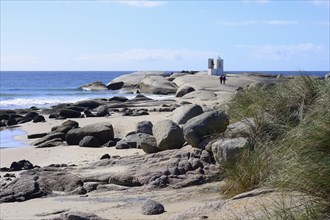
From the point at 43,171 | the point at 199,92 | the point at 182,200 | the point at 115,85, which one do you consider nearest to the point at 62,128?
the point at 43,171

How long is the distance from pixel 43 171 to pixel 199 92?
30011mm

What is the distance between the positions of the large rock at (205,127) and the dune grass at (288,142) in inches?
11.3

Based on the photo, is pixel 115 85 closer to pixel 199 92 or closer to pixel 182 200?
pixel 199 92

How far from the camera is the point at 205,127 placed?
458 inches

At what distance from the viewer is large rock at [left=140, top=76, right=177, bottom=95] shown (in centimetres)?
5322

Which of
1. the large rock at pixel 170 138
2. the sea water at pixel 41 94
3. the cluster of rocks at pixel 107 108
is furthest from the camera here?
the sea water at pixel 41 94

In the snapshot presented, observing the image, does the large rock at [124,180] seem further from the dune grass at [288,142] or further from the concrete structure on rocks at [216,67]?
the concrete structure on rocks at [216,67]

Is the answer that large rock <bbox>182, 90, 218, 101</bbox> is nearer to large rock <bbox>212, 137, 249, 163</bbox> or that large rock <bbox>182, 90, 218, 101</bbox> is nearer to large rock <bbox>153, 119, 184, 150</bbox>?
large rock <bbox>153, 119, 184, 150</bbox>

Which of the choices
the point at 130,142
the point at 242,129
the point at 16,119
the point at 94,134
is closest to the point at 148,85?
the point at 16,119

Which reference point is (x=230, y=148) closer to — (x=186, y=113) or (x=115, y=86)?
(x=186, y=113)

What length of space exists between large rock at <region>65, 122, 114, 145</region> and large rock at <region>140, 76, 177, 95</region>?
33.1 metres

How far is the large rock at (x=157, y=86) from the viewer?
53.2 metres

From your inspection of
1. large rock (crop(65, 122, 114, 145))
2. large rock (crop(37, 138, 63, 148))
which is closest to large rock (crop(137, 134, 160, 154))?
large rock (crop(65, 122, 114, 145))

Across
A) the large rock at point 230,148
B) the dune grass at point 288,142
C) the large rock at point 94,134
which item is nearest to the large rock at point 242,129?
the dune grass at point 288,142
